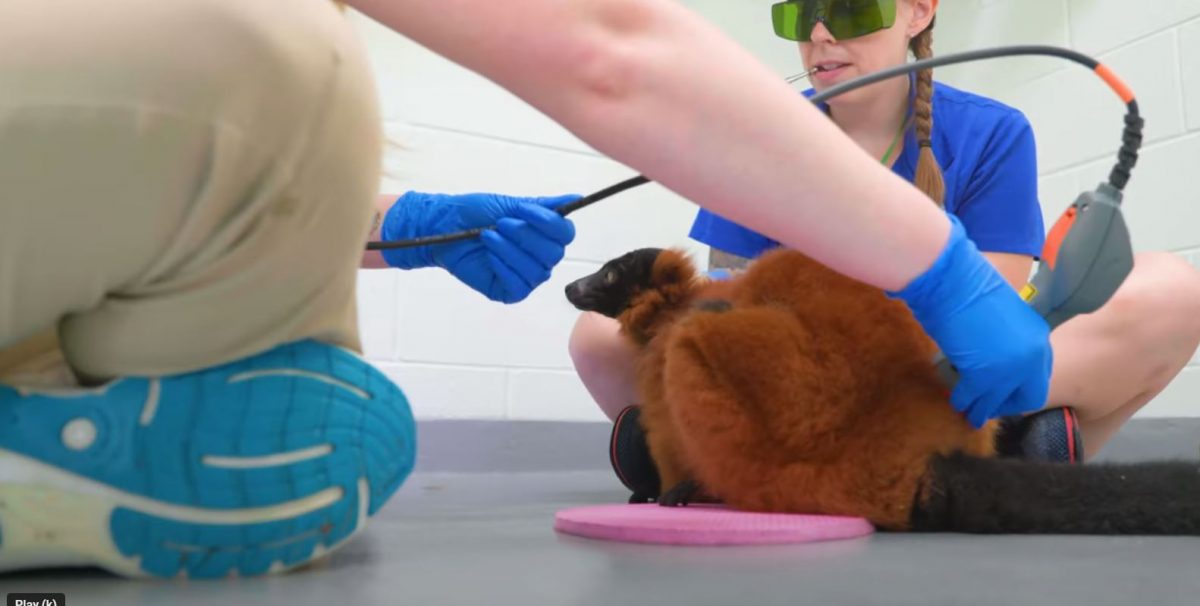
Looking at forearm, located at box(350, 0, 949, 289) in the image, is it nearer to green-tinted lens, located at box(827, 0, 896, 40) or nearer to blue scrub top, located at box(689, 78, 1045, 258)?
blue scrub top, located at box(689, 78, 1045, 258)

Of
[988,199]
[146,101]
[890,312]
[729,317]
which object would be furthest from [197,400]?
[988,199]

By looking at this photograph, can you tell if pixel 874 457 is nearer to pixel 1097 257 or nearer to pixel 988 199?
pixel 1097 257

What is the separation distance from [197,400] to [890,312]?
1.86 ft

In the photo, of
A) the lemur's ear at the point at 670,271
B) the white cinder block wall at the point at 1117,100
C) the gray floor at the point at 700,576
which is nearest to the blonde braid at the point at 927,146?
the lemur's ear at the point at 670,271

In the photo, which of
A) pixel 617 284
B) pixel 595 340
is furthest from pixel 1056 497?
pixel 595 340

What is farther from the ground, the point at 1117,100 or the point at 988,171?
the point at 1117,100

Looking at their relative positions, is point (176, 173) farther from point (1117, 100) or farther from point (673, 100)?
point (1117, 100)

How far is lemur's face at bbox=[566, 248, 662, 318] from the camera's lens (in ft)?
3.57

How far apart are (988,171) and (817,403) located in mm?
625

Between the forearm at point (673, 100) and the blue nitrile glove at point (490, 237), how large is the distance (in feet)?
1.51

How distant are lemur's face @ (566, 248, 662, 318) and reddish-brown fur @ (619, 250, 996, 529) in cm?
20

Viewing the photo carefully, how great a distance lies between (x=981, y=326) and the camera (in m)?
0.73

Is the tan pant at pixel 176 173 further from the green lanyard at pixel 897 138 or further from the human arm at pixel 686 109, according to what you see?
the green lanyard at pixel 897 138

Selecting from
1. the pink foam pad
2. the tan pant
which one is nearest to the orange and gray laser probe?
the pink foam pad
